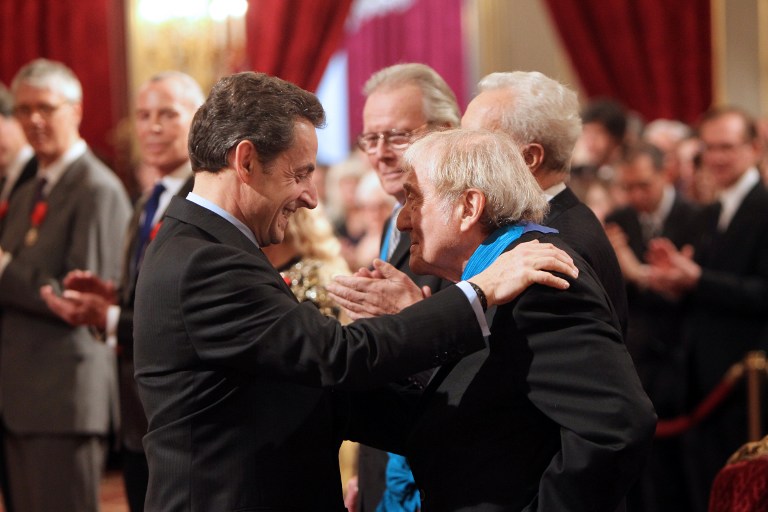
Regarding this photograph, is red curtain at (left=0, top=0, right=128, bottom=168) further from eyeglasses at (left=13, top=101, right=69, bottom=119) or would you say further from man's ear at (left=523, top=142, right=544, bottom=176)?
man's ear at (left=523, top=142, right=544, bottom=176)

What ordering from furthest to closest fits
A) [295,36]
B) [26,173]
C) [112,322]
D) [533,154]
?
[295,36], [26,173], [112,322], [533,154]

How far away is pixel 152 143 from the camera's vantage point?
4.07 metres

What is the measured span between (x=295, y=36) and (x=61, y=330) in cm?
463

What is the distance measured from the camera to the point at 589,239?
8.98ft

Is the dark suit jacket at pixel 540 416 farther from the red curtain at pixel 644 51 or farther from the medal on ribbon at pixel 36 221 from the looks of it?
the red curtain at pixel 644 51

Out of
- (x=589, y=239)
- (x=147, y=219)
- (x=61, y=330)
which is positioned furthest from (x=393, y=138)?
(x=61, y=330)

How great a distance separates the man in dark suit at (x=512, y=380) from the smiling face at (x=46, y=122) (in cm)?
253

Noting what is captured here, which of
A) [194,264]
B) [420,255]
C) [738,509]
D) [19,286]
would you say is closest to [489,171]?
[420,255]

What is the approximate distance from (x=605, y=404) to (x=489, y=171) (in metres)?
0.56

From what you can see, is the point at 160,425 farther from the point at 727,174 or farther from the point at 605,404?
the point at 727,174

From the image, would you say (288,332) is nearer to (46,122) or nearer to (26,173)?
(46,122)

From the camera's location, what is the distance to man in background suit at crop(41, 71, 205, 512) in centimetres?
381

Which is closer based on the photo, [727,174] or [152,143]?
[152,143]

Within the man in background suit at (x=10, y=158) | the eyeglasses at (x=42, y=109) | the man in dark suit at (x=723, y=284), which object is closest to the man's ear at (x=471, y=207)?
the eyeglasses at (x=42, y=109)
